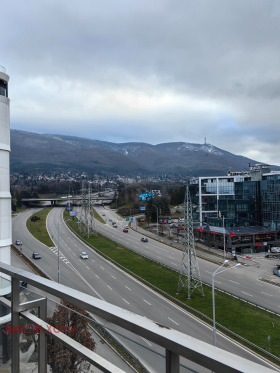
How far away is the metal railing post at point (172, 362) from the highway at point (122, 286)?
0.11 feet

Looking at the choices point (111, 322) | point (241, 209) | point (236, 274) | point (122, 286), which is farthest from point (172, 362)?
point (241, 209)

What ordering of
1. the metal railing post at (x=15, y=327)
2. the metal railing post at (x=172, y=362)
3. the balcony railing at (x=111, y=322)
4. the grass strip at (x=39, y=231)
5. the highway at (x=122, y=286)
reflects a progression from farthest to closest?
the grass strip at (x=39, y=231) < the highway at (x=122, y=286) < the metal railing post at (x=15, y=327) < the metal railing post at (x=172, y=362) < the balcony railing at (x=111, y=322)

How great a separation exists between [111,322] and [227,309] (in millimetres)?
16584

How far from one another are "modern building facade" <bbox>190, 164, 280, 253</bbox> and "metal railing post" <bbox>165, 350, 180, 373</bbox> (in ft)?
112

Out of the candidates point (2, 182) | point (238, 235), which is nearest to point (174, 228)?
point (238, 235)

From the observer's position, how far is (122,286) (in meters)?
19.5

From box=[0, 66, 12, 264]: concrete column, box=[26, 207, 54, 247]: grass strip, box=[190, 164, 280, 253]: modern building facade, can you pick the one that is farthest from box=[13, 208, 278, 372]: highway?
box=[0, 66, 12, 264]: concrete column

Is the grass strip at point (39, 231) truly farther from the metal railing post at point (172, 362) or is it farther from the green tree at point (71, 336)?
the metal railing post at point (172, 362)

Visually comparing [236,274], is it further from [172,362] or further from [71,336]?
[172,362]

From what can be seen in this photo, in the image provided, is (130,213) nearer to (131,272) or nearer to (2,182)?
(131,272)

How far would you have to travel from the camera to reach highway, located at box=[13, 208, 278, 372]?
40.1 ft

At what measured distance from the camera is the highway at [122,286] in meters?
12.2

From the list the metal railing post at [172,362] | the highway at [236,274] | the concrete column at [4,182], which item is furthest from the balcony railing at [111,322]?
the highway at [236,274]

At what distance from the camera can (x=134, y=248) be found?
3209cm
